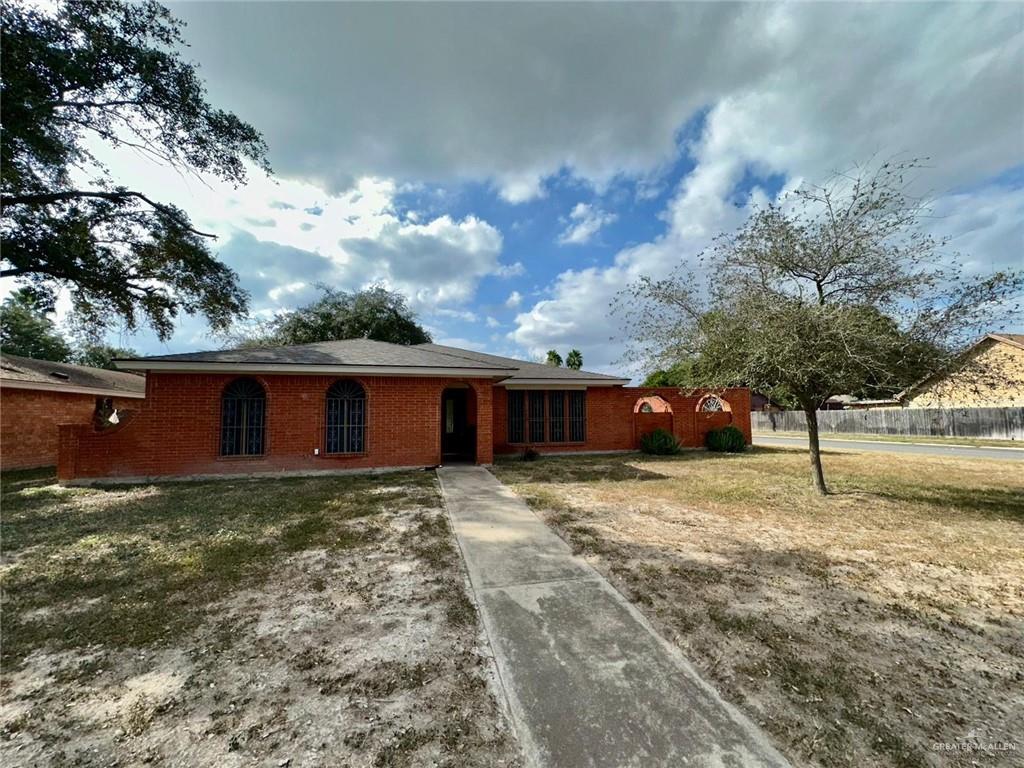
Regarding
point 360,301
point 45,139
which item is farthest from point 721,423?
point 360,301

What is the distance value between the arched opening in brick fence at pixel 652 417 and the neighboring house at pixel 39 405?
48.9 ft

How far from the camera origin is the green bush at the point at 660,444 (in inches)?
576

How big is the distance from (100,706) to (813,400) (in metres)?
9.42

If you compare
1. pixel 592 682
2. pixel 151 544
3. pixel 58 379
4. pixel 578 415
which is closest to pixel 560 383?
pixel 578 415

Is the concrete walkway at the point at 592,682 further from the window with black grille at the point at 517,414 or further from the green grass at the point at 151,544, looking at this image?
the window with black grille at the point at 517,414

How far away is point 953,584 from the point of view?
3.82 m

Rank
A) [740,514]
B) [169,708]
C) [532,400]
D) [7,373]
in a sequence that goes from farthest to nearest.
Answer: [532,400]
[7,373]
[740,514]
[169,708]

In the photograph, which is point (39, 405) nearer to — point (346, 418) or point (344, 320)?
point (346, 418)

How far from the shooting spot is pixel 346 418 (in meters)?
10.4

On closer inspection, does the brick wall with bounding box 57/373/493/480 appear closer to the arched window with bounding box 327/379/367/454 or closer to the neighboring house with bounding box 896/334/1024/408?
the arched window with bounding box 327/379/367/454

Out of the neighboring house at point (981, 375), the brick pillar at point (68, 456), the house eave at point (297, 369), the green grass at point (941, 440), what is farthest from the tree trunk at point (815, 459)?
the green grass at point (941, 440)

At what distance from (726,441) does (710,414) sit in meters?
1.30

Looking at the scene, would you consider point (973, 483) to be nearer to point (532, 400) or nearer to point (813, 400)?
point (813, 400)

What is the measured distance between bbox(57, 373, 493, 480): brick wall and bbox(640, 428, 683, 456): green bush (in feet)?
21.0
